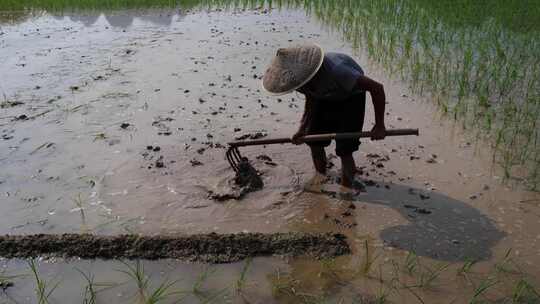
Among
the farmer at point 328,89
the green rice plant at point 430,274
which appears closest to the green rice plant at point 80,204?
the farmer at point 328,89

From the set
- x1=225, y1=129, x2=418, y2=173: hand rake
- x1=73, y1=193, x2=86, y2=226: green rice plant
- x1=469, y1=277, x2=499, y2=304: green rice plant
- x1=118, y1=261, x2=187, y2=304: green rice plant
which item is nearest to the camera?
x1=469, y1=277, x2=499, y2=304: green rice plant

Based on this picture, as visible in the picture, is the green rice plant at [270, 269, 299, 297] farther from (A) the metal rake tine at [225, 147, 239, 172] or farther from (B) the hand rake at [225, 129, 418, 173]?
Answer: (A) the metal rake tine at [225, 147, 239, 172]

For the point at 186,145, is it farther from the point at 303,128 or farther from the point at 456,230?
the point at 456,230

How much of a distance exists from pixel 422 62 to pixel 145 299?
4.31 metres

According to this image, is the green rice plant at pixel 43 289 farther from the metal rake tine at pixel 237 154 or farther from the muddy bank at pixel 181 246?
the metal rake tine at pixel 237 154

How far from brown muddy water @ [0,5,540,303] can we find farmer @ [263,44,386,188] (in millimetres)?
446

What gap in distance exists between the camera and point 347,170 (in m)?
3.17

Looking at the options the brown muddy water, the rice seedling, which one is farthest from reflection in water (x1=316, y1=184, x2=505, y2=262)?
the rice seedling

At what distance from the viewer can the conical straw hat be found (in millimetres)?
2529

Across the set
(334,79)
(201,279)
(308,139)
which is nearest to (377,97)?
(334,79)

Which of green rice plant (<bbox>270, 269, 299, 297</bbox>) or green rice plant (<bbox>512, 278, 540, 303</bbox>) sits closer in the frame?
green rice plant (<bbox>512, 278, 540, 303</bbox>)

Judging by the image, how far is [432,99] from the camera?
4.55 m

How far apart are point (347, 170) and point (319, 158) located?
0.80ft

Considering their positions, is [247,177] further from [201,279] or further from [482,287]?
[482,287]
